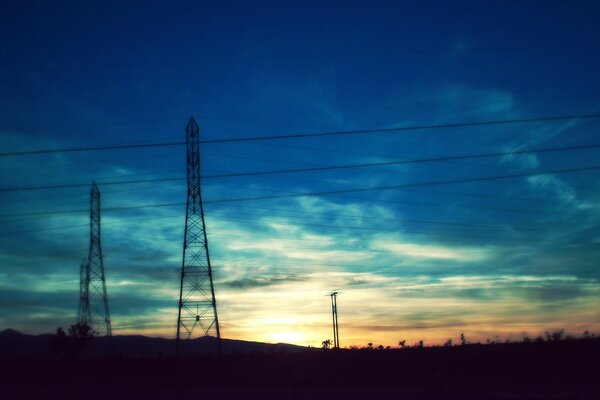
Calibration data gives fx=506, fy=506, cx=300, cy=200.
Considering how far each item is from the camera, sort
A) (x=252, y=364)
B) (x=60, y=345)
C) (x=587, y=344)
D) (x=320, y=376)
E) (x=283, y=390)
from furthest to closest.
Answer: (x=60, y=345) < (x=587, y=344) < (x=252, y=364) < (x=320, y=376) < (x=283, y=390)

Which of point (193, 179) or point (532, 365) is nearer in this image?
point (532, 365)

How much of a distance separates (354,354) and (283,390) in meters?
23.3

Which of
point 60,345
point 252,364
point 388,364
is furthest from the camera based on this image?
point 60,345

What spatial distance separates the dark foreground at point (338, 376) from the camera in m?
25.8

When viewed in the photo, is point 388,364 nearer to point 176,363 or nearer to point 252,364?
point 252,364

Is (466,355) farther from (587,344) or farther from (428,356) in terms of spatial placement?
(587,344)

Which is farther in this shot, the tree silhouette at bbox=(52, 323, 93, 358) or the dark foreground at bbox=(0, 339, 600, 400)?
the tree silhouette at bbox=(52, 323, 93, 358)

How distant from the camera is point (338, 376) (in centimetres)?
3562

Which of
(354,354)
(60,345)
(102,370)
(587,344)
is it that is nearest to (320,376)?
(354,354)

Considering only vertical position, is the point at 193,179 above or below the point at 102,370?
above

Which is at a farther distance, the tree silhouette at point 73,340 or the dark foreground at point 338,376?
the tree silhouette at point 73,340

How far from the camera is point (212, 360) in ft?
160

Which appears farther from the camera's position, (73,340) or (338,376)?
(73,340)

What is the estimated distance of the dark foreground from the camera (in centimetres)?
2584
